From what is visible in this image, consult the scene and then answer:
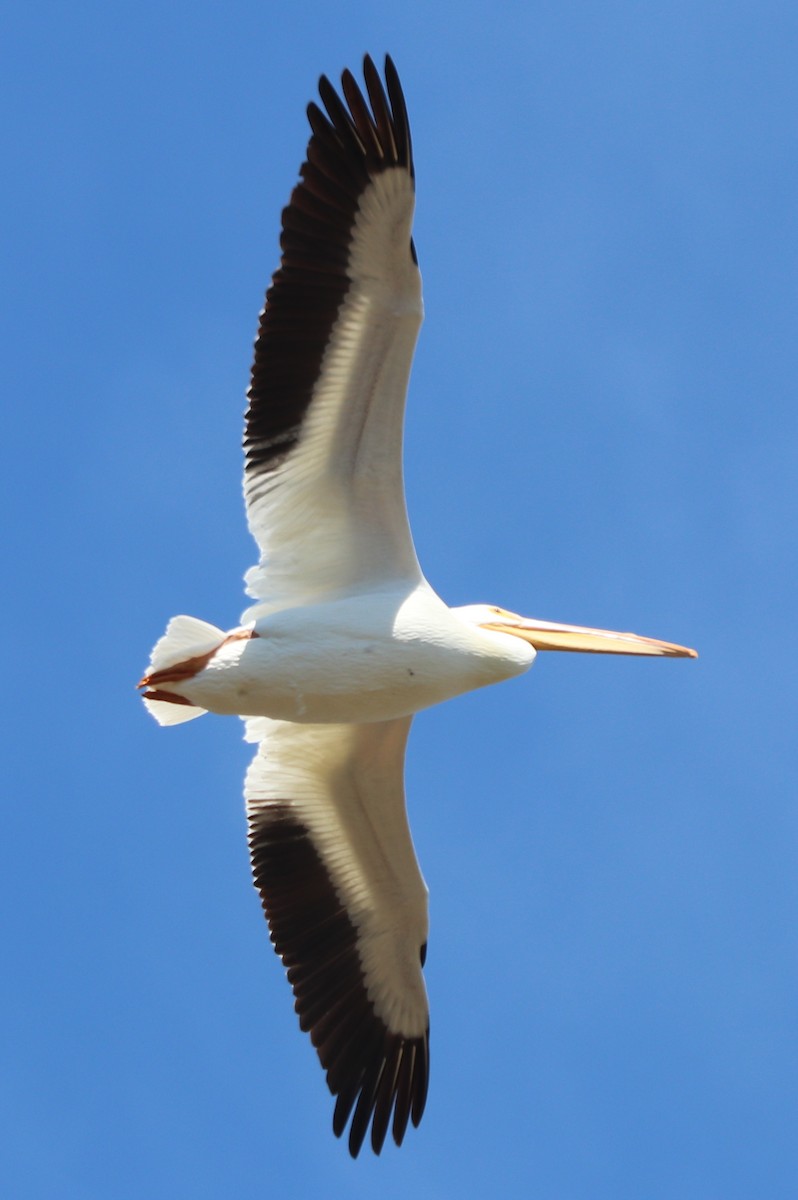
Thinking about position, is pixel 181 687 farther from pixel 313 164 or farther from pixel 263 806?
pixel 313 164

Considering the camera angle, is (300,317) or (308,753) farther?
(308,753)

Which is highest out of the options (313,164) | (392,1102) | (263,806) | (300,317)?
(313,164)

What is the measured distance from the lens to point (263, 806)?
1148 cm

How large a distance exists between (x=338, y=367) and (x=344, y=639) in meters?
1.36

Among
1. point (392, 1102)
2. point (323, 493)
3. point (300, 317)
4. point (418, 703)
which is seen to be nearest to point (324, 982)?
point (392, 1102)

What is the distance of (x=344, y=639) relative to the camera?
1053 centimetres

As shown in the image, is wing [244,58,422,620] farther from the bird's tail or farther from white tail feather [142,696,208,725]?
white tail feather [142,696,208,725]

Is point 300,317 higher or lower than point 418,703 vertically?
higher

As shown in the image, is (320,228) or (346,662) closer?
(320,228)

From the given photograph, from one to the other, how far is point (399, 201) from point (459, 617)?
2200 millimetres

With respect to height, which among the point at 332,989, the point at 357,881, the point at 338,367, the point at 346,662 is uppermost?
the point at 338,367

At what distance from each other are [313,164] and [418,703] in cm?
277

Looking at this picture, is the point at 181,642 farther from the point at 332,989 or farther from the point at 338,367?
the point at 332,989

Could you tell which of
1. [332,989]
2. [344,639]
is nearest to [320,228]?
[344,639]
